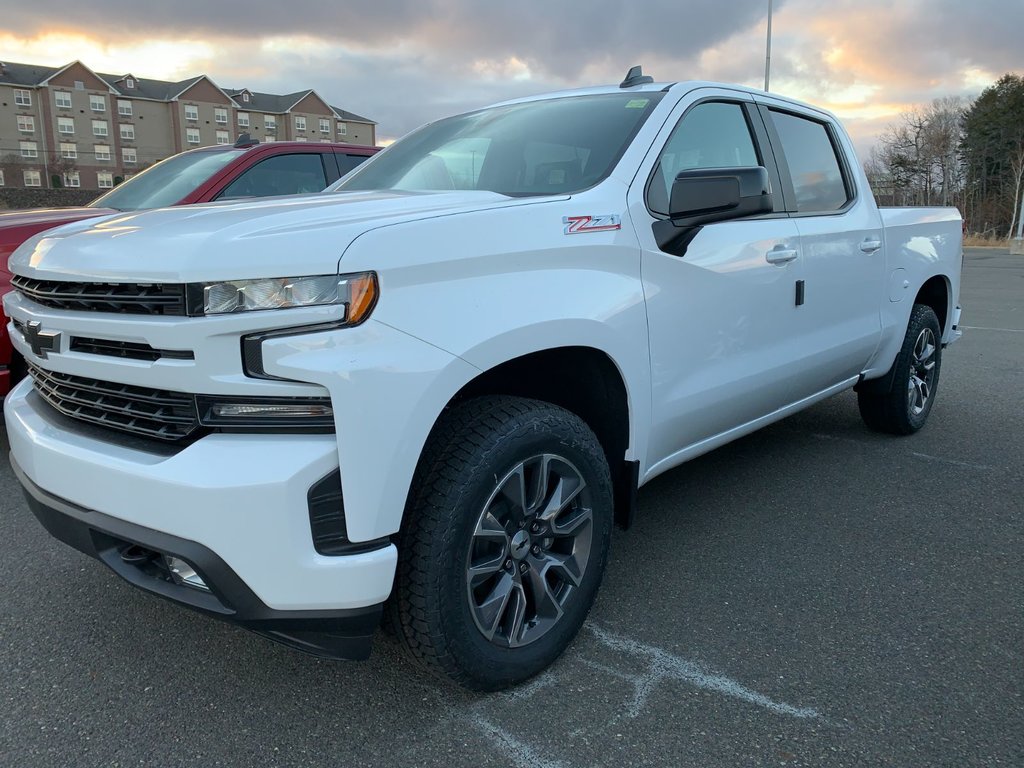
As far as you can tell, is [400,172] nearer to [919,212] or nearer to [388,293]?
[388,293]

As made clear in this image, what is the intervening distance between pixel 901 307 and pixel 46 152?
73.3m

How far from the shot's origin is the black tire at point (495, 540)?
2.10 m

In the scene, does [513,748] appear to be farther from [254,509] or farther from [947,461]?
[947,461]

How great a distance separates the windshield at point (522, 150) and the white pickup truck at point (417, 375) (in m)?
0.02

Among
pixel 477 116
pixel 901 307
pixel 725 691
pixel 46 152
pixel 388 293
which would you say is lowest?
pixel 725 691

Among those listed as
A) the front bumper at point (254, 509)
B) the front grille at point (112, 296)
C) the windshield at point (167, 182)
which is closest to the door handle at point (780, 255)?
the front bumper at point (254, 509)

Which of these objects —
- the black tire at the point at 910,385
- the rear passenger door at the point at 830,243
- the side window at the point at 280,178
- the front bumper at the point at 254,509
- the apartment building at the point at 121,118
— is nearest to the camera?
the front bumper at the point at 254,509

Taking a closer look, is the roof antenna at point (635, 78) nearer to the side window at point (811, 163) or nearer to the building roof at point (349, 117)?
the side window at point (811, 163)

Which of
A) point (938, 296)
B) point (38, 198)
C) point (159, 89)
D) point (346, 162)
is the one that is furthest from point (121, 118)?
point (938, 296)

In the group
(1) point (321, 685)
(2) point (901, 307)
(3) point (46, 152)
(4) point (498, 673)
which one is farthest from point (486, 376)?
(3) point (46, 152)

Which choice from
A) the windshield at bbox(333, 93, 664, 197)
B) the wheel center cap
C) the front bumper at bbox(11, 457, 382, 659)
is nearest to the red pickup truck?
the windshield at bbox(333, 93, 664, 197)

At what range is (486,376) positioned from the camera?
7.77 ft

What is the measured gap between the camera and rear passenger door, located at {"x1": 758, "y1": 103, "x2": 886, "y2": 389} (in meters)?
3.67

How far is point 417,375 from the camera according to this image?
6.44 ft
